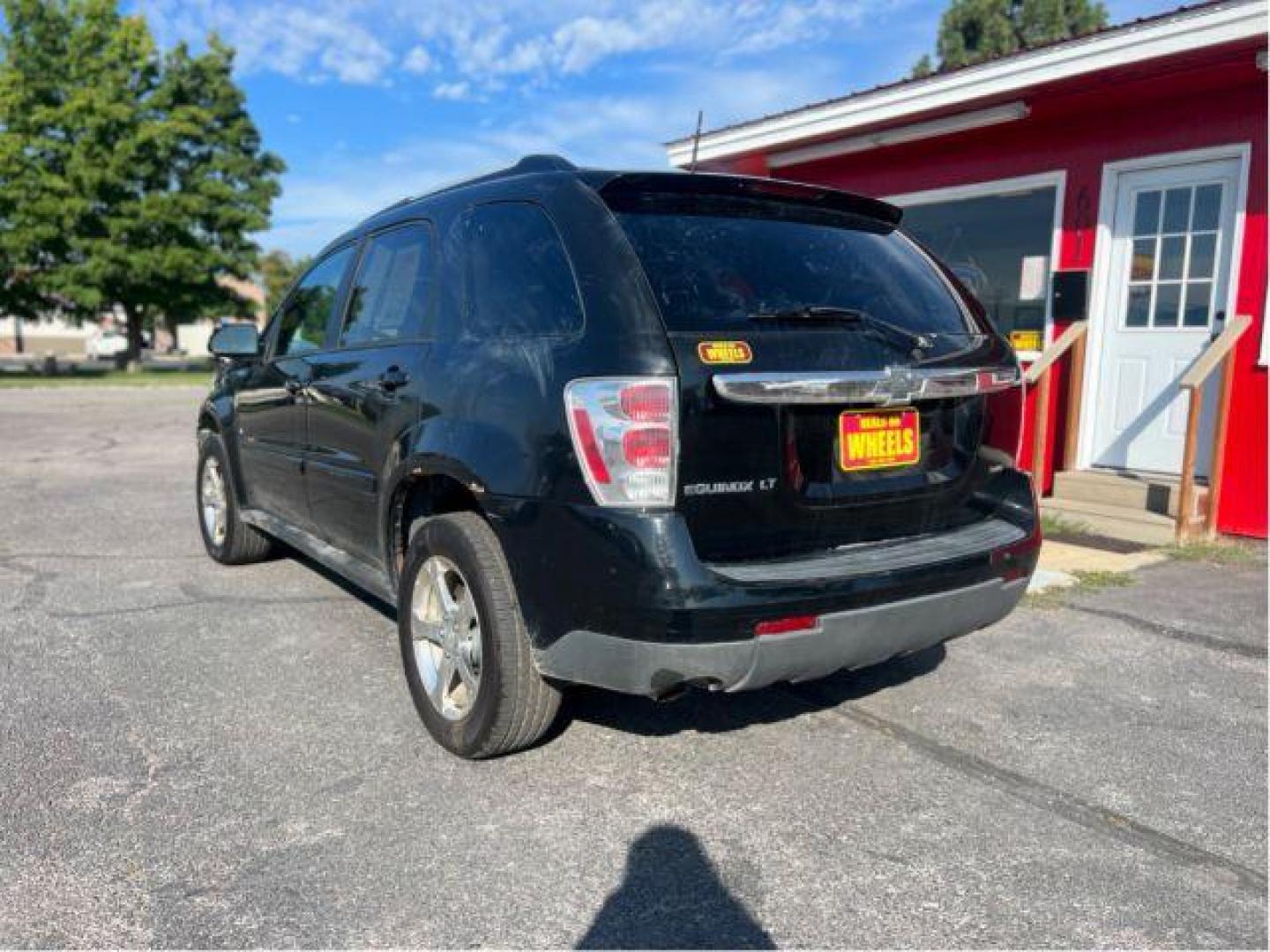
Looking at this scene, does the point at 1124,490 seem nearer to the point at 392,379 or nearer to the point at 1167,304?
the point at 1167,304

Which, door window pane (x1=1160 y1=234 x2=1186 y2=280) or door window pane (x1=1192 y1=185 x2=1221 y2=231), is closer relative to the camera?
door window pane (x1=1192 y1=185 x2=1221 y2=231)

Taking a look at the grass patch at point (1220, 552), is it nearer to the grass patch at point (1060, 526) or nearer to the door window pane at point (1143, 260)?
the grass patch at point (1060, 526)

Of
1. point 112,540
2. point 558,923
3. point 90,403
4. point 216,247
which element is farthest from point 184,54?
Result: point 558,923

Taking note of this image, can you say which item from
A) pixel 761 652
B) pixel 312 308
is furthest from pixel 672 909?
pixel 312 308

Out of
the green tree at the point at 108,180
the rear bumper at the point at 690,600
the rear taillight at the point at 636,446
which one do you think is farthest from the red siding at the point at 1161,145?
the green tree at the point at 108,180

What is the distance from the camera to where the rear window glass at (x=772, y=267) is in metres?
2.80

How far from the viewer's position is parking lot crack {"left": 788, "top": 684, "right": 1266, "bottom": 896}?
105 inches

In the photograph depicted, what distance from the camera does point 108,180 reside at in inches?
1110

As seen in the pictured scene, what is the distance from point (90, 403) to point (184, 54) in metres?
20.6

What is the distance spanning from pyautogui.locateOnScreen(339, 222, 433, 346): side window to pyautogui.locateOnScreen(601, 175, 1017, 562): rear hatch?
3.14 feet

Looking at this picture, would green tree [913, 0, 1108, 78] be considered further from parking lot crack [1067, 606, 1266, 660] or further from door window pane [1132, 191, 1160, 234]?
parking lot crack [1067, 606, 1266, 660]

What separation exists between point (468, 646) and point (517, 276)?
46.5 inches

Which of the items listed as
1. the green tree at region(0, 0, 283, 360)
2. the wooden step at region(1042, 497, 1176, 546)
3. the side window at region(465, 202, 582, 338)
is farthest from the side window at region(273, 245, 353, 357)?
the green tree at region(0, 0, 283, 360)

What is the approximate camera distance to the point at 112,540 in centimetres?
645
